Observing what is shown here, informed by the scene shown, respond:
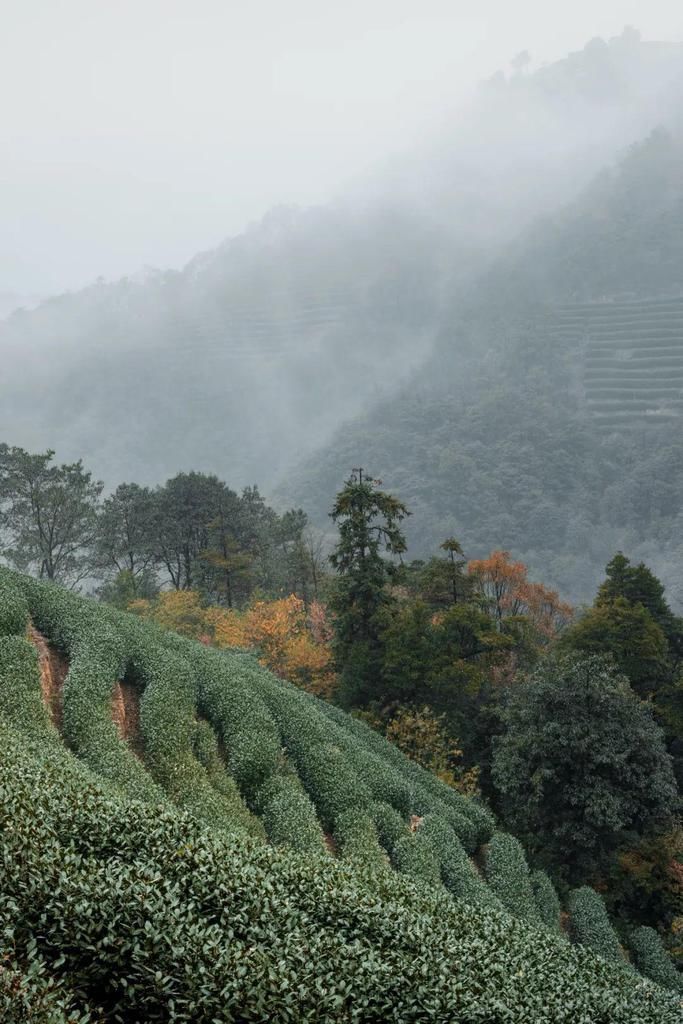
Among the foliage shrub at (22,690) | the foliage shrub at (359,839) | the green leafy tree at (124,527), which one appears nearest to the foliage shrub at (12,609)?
the foliage shrub at (22,690)

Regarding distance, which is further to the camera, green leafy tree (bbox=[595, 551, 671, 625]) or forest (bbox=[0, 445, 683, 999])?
green leafy tree (bbox=[595, 551, 671, 625])

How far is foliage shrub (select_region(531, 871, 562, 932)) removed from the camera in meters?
25.3

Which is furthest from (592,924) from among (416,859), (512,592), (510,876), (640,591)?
(512,592)

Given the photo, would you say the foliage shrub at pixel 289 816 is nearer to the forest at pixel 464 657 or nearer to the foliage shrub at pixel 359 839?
the foliage shrub at pixel 359 839

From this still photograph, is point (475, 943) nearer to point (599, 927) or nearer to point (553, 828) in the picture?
point (599, 927)

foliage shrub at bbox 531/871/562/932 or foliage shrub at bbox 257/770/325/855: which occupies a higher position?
foliage shrub at bbox 257/770/325/855

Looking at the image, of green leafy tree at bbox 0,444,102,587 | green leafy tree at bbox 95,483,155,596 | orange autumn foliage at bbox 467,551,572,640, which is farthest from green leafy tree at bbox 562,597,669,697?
green leafy tree at bbox 0,444,102,587

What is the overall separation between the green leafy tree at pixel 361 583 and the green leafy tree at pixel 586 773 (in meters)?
9.84

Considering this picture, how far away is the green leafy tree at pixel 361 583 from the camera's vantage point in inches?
1539

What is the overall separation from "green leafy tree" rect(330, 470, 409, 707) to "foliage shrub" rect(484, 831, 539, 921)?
11.5m

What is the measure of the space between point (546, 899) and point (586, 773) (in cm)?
528

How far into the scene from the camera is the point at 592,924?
86.1 ft

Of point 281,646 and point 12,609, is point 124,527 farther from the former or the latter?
point 12,609

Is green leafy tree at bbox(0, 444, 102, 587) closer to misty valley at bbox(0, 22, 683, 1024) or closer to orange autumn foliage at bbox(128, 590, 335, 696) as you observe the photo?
misty valley at bbox(0, 22, 683, 1024)
